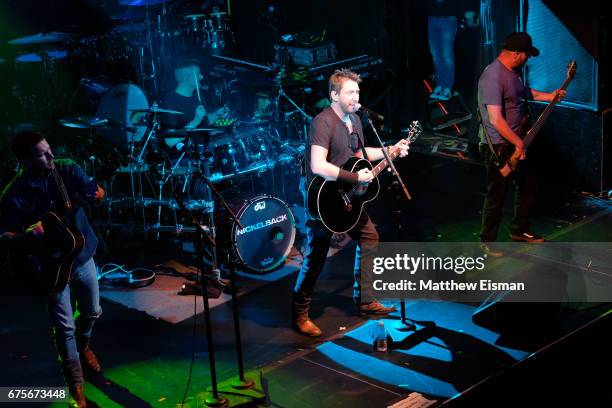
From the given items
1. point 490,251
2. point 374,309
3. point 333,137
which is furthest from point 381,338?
point 490,251

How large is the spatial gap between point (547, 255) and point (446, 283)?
3.90 ft

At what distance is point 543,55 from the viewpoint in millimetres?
9555

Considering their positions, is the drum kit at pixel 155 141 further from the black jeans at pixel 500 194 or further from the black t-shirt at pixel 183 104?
the black jeans at pixel 500 194

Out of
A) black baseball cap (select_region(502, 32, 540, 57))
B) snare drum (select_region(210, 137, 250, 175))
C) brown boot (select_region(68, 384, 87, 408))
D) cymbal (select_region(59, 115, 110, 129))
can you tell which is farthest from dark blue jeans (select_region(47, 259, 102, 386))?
black baseball cap (select_region(502, 32, 540, 57))

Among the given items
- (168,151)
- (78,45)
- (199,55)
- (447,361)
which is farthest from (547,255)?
(78,45)

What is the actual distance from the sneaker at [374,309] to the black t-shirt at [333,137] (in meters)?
1.36

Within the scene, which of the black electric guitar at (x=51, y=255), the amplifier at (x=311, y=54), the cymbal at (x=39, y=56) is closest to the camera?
the black electric guitar at (x=51, y=255)

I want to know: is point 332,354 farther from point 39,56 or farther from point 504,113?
point 39,56

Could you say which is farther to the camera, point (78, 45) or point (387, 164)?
point (78, 45)

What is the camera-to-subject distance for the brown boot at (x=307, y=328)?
604cm

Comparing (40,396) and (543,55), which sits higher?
(543,55)

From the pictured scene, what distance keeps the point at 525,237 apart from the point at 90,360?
4.72 metres

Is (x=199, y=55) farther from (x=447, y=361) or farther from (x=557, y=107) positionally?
(x=447, y=361)

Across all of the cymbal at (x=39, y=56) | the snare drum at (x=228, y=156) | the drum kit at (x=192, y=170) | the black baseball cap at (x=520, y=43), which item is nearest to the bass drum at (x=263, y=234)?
the drum kit at (x=192, y=170)
